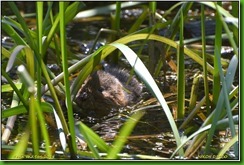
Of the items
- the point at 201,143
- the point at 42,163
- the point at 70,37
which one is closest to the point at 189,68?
the point at 70,37

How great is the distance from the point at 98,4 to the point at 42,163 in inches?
182

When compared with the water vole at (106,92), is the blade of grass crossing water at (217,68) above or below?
above

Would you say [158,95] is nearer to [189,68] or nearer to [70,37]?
[189,68]

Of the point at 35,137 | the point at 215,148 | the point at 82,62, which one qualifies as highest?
the point at 82,62

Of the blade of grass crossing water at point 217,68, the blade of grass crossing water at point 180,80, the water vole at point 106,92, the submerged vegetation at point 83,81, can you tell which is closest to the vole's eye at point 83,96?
the water vole at point 106,92

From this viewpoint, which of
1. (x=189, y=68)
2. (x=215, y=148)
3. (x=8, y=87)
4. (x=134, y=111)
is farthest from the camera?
(x=189, y=68)

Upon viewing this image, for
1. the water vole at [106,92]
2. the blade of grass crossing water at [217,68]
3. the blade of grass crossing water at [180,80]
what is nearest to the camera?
the blade of grass crossing water at [217,68]

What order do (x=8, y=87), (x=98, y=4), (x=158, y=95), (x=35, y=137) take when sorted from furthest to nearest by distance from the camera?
(x=98, y=4), (x=8, y=87), (x=158, y=95), (x=35, y=137)

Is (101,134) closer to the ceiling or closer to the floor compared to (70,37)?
closer to the floor

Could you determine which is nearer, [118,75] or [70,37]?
[118,75]

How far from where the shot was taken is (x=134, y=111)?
4.47 metres

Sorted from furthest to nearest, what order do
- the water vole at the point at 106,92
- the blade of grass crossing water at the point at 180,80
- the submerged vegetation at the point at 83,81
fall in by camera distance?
1. the water vole at the point at 106,92
2. the blade of grass crossing water at the point at 180,80
3. the submerged vegetation at the point at 83,81

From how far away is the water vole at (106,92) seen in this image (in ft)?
15.3

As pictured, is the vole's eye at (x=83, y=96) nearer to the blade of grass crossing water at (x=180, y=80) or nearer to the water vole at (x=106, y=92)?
the water vole at (x=106, y=92)
